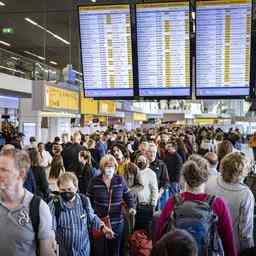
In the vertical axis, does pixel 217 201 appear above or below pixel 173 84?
below

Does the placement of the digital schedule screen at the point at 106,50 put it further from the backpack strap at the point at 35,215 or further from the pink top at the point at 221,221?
the backpack strap at the point at 35,215

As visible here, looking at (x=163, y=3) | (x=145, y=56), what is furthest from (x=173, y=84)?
(x=163, y=3)

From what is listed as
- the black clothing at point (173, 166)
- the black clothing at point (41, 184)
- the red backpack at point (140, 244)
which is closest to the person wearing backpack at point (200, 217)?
the red backpack at point (140, 244)

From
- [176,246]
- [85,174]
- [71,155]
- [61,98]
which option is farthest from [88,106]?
[176,246]

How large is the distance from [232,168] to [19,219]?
6.82 ft

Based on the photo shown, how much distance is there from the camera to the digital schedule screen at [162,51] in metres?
5.77

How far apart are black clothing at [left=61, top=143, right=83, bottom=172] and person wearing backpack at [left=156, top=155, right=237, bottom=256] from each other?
5871mm

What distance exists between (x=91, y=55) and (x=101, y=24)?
391 mm

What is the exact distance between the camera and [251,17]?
5586 millimetres

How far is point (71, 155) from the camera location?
10039 mm

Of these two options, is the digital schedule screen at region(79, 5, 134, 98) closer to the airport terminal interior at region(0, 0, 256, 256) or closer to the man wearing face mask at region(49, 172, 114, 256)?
the airport terminal interior at region(0, 0, 256, 256)

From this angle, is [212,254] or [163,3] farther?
[163,3]

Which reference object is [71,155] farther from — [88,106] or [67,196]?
[67,196]

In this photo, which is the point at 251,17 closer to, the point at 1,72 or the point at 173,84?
the point at 173,84
